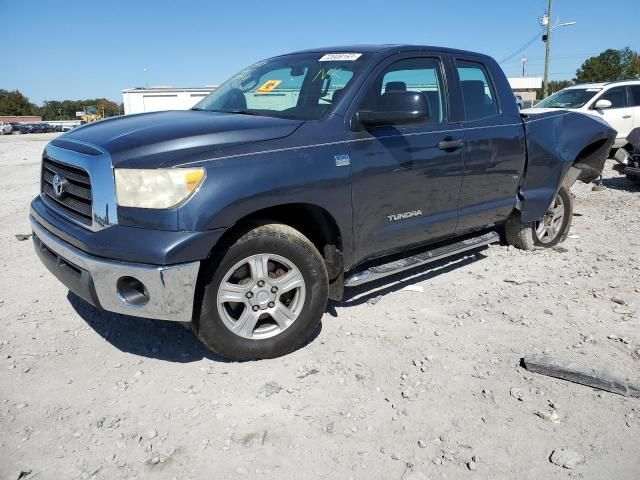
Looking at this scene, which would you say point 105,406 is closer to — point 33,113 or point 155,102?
point 155,102

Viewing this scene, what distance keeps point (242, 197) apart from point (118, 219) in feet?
2.18

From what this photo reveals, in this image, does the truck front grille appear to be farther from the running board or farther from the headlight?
the running board

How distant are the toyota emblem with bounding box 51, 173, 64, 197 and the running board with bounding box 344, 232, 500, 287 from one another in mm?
1905

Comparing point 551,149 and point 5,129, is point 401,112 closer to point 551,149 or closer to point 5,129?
point 551,149

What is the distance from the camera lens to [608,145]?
5.66m

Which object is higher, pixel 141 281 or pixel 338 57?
pixel 338 57

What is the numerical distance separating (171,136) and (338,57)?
1.55 m

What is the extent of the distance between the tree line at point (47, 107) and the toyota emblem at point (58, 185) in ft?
292

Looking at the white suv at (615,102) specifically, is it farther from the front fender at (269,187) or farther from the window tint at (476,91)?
the front fender at (269,187)

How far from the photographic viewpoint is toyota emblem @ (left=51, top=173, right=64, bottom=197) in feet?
10.4

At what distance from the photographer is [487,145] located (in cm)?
430

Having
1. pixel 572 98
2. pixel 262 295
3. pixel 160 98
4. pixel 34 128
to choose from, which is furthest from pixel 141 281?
pixel 34 128

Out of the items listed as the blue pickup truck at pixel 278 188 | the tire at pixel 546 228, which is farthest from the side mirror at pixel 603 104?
the blue pickup truck at pixel 278 188

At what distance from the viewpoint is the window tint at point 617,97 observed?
451 inches
